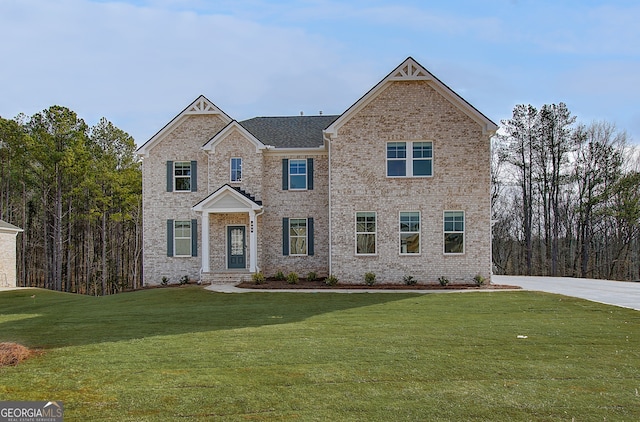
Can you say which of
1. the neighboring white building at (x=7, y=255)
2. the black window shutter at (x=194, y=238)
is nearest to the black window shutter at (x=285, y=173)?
the black window shutter at (x=194, y=238)

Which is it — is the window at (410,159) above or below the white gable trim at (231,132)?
Answer: below

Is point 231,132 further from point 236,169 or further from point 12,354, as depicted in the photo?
point 12,354

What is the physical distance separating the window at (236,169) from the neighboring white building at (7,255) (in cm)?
1435

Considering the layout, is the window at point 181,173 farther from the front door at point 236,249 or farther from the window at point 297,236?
the window at point 297,236

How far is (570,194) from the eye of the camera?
1421 inches

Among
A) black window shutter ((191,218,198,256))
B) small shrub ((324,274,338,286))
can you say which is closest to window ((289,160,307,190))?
small shrub ((324,274,338,286))

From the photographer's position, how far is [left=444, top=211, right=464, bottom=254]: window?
66.5 feet

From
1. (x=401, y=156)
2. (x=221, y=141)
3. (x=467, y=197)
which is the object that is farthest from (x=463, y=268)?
(x=221, y=141)

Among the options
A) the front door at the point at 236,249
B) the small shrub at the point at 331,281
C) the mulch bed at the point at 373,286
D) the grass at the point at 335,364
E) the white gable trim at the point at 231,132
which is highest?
the white gable trim at the point at 231,132

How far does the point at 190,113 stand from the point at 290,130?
506 centimetres

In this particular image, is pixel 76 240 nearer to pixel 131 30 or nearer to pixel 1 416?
pixel 131 30

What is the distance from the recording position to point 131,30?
1550 cm

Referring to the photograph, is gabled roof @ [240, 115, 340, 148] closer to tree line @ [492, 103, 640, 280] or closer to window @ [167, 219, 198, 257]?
window @ [167, 219, 198, 257]

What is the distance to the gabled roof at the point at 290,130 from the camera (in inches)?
922
